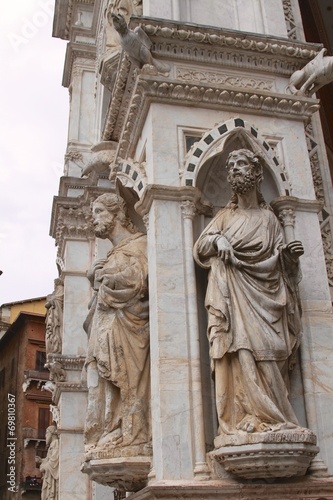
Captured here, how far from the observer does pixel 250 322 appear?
607cm

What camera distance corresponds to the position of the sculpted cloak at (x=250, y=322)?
5836 millimetres

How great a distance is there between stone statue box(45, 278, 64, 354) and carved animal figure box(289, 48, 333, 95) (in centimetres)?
792

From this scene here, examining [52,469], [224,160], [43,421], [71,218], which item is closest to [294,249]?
[224,160]

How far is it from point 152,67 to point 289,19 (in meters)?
3.21

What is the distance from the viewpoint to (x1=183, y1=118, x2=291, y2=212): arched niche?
23.7ft

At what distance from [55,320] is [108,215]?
21.3ft

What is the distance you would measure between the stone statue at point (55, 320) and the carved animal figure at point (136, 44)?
7.63 metres

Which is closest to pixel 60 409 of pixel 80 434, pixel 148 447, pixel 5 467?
pixel 80 434

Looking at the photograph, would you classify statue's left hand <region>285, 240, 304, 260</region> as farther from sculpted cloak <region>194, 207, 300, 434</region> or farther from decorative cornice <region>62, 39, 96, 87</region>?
decorative cornice <region>62, 39, 96, 87</region>

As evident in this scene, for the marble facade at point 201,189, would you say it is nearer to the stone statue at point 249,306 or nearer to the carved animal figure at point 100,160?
the stone statue at point 249,306

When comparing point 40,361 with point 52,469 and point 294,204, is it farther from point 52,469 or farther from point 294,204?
point 294,204

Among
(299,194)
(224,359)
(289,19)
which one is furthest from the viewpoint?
(289,19)

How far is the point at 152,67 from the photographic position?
→ 24.6 feet

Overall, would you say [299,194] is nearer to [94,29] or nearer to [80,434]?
[80,434]
